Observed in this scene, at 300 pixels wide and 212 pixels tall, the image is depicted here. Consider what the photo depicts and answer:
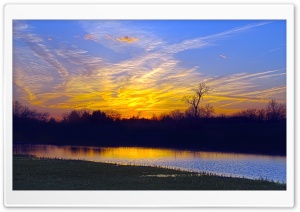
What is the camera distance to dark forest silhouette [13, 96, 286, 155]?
35.8 feet

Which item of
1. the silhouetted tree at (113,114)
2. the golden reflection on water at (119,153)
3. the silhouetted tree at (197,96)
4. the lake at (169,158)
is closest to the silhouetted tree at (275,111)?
the lake at (169,158)

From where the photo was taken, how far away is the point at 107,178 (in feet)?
34.9

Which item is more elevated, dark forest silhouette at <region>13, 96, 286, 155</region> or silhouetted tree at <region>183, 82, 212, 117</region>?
silhouetted tree at <region>183, 82, 212, 117</region>

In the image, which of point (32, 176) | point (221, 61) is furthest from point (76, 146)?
point (221, 61)

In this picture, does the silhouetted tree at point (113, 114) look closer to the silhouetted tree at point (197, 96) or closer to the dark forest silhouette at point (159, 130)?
the dark forest silhouette at point (159, 130)

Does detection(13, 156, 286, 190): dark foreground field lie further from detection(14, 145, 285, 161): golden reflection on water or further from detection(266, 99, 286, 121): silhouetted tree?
detection(266, 99, 286, 121): silhouetted tree

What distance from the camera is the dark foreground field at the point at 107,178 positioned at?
1046 centimetres

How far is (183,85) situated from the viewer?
1092 centimetres

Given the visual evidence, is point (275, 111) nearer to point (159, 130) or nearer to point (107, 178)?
point (159, 130)

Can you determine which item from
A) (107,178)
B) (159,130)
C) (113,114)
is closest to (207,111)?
(159,130)

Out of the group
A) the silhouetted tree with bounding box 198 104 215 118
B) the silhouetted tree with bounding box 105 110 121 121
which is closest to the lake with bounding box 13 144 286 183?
the silhouetted tree with bounding box 105 110 121 121
